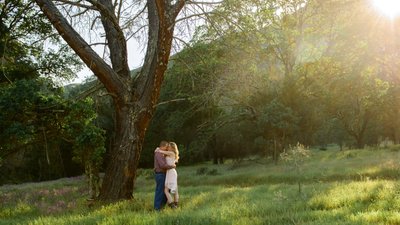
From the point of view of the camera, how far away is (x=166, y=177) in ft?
36.1

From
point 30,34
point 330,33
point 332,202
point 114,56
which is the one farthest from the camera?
point 330,33

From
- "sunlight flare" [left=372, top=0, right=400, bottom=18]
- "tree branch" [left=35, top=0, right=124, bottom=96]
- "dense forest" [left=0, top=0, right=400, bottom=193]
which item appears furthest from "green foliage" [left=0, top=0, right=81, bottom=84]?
"sunlight flare" [left=372, top=0, right=400, bottom=18]

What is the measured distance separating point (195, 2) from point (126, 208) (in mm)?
5761

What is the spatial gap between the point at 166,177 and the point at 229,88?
3.27m

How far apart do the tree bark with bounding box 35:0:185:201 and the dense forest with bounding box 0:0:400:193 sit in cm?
86

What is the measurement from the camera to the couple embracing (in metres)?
10.7

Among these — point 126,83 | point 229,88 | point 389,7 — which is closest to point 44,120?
point 126,83

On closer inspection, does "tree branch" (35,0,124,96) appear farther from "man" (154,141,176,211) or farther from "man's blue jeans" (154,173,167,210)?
"man's blue jeans" (154,173,167,210)

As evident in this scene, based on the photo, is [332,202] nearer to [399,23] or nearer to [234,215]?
[234,215]

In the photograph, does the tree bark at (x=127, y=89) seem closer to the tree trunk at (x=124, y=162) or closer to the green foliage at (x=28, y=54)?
the tree trunk at (x=124, y=162)

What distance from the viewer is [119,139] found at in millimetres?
10734

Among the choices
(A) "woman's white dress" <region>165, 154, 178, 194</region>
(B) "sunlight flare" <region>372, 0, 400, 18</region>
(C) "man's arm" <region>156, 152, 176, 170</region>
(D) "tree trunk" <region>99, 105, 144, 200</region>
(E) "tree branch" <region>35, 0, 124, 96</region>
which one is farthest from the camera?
(B) "sunlight flare" <region>372, 0, 400, 18</region>

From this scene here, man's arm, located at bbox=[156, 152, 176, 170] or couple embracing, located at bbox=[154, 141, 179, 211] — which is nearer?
couple embracing, located at bbox=[154, 141, 179, 211]

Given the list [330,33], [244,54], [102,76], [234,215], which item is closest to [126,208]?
→ [234,215]
